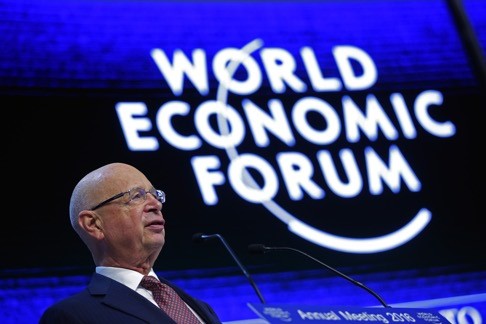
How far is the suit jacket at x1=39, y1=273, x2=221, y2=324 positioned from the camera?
8.01 feet

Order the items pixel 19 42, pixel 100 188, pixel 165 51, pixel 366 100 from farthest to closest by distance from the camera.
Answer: pixel 366 100
pixel 165 51
pixel 19 42
pixel 100 188

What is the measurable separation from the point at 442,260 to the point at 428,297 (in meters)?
0.24

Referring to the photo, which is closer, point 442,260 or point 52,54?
point 52,54

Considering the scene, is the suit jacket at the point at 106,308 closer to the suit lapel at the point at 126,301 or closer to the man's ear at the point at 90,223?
the suit lapel at the point at 126,301

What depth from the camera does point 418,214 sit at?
15.7 ft

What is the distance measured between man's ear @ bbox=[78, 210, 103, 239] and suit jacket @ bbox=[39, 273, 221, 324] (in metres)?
0.19

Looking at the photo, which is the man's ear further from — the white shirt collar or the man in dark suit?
the white shirt collar

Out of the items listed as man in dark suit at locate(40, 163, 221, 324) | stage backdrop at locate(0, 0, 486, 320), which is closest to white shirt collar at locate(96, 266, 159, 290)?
man in dark suit at locate(40, 163, 221, 324)

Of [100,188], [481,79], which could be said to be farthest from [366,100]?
[481,79]

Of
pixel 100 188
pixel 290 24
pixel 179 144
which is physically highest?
pixel 290 24

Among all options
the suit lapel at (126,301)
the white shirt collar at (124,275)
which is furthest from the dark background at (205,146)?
the suit lapel at (126,301)

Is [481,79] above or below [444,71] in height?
below

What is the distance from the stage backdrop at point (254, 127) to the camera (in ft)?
14.0

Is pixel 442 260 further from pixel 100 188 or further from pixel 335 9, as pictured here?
pixel 100 188
